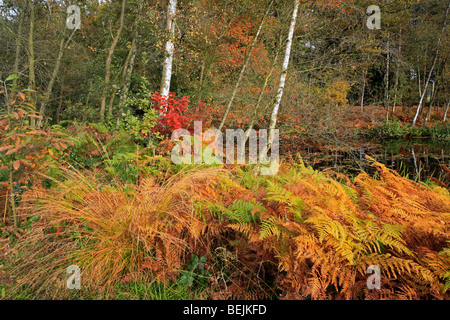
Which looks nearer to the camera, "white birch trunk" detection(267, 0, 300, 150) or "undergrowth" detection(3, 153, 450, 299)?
"undergrowth" detection(3, 153, 450, 299)

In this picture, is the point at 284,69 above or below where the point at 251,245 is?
above

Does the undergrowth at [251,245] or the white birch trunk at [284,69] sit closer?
the undergrowth at [251,245]

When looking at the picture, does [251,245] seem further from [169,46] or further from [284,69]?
[169,46]

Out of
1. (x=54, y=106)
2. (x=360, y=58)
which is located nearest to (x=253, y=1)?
(x=360, y=58)

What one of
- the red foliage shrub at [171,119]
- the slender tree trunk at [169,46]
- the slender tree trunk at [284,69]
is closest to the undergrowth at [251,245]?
the red foliage shrub at [171,119]

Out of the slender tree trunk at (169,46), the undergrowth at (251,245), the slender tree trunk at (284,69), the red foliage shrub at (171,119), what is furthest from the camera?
the slender tree trunk at (169,46)

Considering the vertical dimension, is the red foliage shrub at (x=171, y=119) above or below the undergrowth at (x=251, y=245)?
above

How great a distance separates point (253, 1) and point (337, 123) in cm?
380

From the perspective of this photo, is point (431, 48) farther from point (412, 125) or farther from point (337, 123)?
point (337, 123)

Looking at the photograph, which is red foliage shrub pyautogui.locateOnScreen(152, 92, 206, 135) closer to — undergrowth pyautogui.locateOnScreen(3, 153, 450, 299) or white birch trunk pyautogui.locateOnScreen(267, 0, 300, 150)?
white birch trunk pyautogui.locateOnScreen(267, 0, 300, 150)

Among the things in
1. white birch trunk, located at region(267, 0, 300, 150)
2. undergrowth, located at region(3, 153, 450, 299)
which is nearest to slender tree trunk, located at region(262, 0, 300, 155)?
white birch trunk, located at region(267, 0, 300, 150)

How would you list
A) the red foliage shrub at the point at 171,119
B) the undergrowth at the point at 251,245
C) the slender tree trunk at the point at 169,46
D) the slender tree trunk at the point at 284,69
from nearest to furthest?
the undergrowth at the point at 251,245 → the slender tree trunk at the point at 284,69 → the red foliage shrub at the point at 171,119 → the slender tree trunk at the point at 169,46

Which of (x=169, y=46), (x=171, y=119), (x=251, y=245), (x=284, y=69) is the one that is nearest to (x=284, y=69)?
(x=284, y=69)

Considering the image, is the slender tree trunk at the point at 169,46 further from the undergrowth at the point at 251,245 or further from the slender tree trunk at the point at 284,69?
the undergrowth at the point at 251,245
